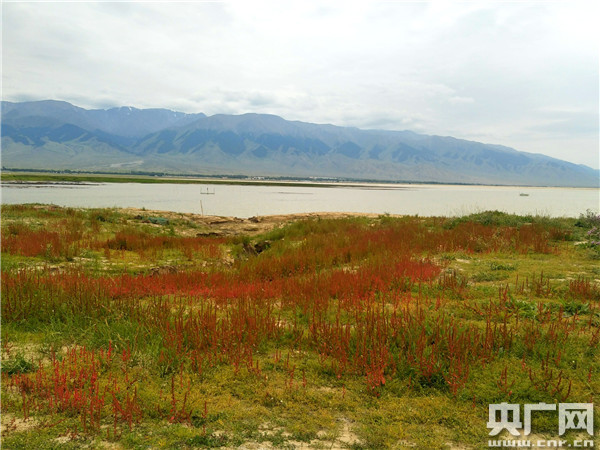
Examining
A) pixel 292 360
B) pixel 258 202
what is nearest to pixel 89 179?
pixel 258 202

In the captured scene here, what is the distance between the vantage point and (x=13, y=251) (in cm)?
1273

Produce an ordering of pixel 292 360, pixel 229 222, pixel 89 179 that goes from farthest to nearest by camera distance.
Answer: pixel 89 179, pixel 229 222, pixel 292 360

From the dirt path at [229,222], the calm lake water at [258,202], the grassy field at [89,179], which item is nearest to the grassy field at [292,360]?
the dirt path at [229,222]

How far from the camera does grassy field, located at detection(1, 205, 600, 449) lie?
153 inches

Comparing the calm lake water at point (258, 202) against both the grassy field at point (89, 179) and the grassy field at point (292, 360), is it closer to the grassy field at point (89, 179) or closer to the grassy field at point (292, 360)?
the grassy field at point (292, 360)

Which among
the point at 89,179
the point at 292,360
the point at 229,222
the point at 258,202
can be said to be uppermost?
the point at 89,179

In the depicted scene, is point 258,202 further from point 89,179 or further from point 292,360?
point 89,179

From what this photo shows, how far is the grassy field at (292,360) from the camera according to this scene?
3883mm

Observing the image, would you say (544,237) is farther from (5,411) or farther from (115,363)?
(5,411)

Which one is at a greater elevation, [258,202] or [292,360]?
[258,202]

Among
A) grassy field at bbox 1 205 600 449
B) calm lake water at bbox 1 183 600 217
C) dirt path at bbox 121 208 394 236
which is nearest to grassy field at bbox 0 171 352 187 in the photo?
calm lake water at bbox 1 183 600 217

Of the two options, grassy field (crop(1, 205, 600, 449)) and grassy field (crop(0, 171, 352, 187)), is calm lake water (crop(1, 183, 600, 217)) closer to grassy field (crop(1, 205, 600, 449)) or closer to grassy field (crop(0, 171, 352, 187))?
grassy field (crop(1, 205, 600, 449))

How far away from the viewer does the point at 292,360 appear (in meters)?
5.45

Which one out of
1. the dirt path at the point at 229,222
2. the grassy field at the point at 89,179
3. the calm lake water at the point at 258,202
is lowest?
the dirt path at the point at 229,222
